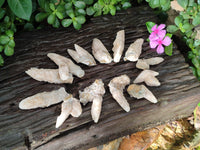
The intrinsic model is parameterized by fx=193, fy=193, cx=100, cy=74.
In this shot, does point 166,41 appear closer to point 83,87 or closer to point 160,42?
point 160,42

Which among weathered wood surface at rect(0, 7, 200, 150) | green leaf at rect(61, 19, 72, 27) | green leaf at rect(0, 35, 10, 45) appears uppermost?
green leaf at rect(61, 19, 72, 27)

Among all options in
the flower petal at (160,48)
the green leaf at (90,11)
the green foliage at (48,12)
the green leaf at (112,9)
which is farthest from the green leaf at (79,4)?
the flower petal at (160,48)

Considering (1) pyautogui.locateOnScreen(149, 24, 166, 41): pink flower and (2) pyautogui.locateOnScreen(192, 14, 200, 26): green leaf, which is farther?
(2) pyautogui.locateOnScreen(192, 14, 200, 26): green leaf

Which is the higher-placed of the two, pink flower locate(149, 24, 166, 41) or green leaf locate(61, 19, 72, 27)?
green leaf locate(61, 19, 72, 27)

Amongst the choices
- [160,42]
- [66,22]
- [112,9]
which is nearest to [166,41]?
[160,42]

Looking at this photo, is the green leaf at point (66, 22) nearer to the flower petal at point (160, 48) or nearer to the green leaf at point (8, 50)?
the green leaf at point (8, 50)

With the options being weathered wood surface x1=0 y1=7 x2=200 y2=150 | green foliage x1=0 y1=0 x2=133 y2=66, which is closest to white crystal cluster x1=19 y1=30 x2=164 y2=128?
weathered wood surface x1=0 y1=7 x2=200 y2=150

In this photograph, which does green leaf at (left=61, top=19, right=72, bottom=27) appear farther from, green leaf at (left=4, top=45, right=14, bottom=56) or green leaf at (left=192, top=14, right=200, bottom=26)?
green leaf at (left=192, top=14, right=200, bottom=26)

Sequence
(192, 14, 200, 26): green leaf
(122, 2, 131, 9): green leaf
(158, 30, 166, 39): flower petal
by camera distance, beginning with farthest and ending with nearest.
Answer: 1. (122, 2, 131, 9): green leaf
2. (192, 14, 200, 26): green leaf
3. (158, 30, 166, 39): flower petal
